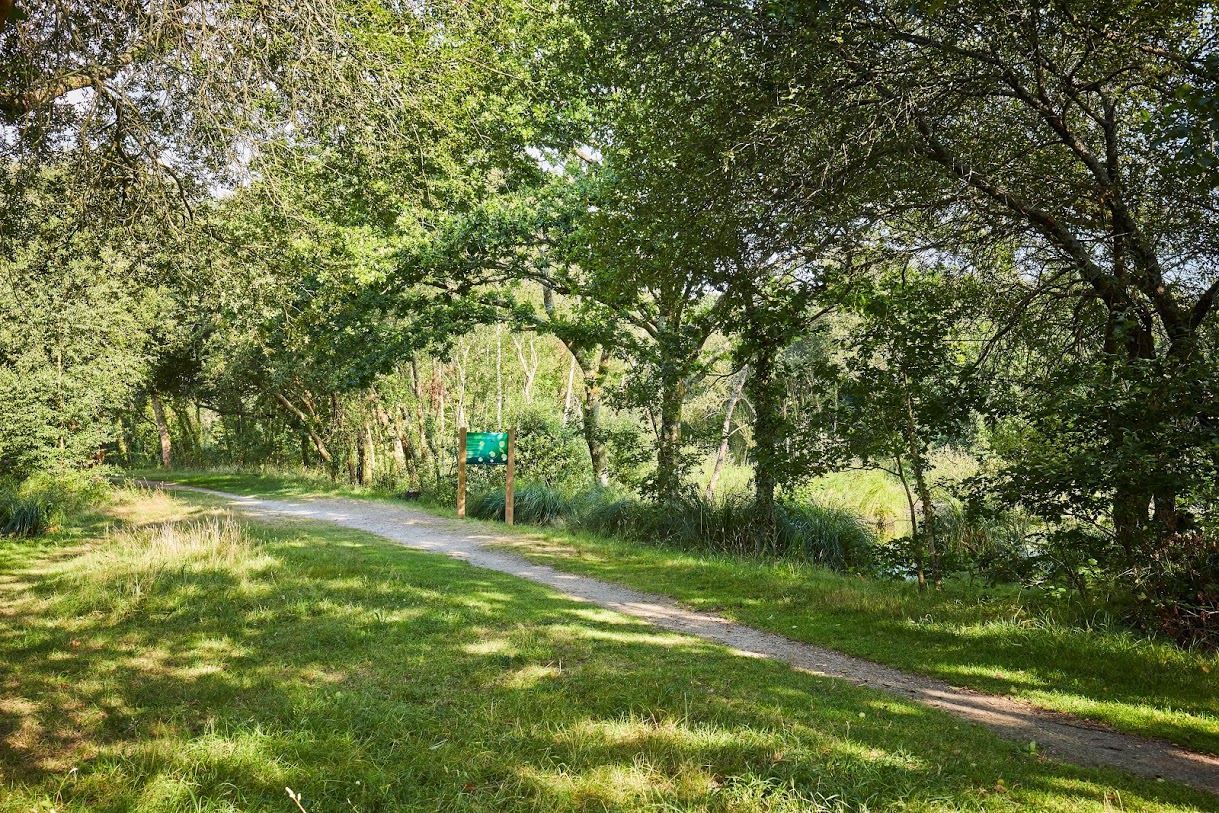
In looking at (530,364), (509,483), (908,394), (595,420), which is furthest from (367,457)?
(908,394)

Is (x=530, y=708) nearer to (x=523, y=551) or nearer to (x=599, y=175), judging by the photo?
(x=523, y=551)

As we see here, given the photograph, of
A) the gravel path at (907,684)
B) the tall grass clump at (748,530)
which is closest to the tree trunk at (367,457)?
the gravel path at (907,684)

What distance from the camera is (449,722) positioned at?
14.4 feet

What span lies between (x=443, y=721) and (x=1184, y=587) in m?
5.44

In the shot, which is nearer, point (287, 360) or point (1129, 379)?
point (1129, 379)

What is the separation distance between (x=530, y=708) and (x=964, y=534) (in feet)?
28.6

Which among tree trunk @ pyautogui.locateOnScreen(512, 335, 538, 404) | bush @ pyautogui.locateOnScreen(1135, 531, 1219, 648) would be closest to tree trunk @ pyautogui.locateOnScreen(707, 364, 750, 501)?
bush @ pyautogui.locateOnScreen(1135, 531, 1219, 648)

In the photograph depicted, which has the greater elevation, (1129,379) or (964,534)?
(1129,379)

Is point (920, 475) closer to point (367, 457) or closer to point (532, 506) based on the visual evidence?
point (532, 506)

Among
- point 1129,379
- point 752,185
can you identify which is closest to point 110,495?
point 752,185

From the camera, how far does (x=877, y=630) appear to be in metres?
6.68

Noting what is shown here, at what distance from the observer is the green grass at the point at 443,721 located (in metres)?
3.59

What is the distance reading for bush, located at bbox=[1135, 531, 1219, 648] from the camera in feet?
18.6

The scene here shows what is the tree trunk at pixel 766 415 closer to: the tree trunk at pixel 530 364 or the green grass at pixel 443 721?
the green grass at pixel 443 721
